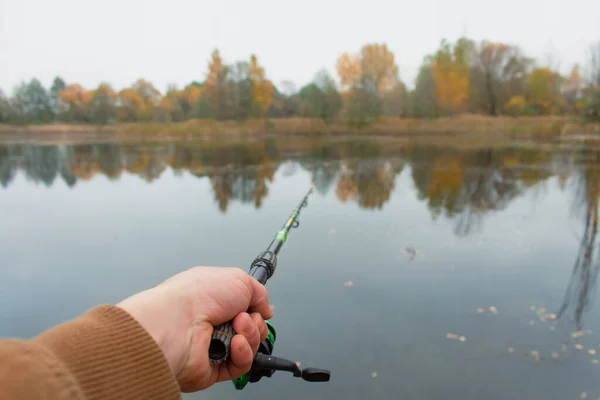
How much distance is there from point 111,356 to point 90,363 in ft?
0.20

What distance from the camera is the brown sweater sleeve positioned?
0.79 meters

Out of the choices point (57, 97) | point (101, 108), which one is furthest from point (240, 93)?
point (57, 97)

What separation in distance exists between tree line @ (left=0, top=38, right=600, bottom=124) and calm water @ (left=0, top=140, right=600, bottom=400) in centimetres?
4227

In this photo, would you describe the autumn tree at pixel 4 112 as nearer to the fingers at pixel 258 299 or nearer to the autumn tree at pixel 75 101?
the autumn tree at pixel 75 101

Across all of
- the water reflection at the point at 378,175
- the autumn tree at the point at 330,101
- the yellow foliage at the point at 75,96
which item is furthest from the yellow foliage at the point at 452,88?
the yellow foliage at the point at 75,96

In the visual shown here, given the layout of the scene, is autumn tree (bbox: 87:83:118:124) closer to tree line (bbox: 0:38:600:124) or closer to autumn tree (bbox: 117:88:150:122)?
tree line (bbox: 0:38:600:124)

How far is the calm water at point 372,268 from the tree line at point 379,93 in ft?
139

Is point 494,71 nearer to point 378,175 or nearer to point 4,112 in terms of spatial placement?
point 378,175

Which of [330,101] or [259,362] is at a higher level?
[330,101]

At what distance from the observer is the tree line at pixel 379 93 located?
5494 centimetres

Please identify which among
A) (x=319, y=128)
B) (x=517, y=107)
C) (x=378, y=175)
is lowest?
(x=378, y=175)

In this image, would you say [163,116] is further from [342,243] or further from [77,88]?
[342,243]

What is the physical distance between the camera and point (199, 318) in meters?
1.52

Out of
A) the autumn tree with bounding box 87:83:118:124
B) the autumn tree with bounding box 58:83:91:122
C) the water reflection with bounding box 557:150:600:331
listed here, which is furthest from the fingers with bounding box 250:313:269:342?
the autumn tree with bounding box 58:83:91:122
